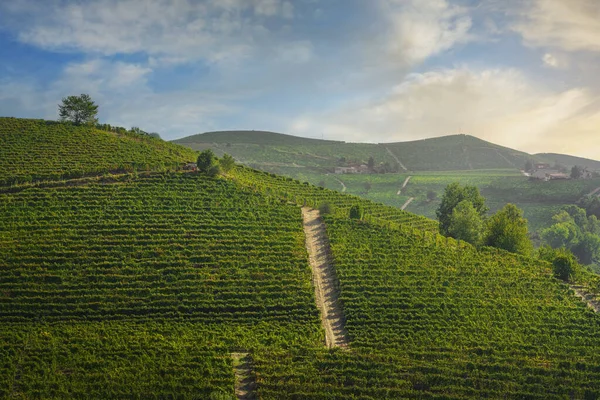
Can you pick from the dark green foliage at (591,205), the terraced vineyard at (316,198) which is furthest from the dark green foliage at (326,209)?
the dark green foliage at (591,205)

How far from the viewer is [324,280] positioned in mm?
40281

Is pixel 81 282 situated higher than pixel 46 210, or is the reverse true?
pixel 46 210

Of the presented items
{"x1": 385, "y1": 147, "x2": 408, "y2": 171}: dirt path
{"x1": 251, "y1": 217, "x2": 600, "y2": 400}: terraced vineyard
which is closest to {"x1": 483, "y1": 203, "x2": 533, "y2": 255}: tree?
{"x1": 251, "y1": 217, "x2": 600, "y2": 400}: terraced vineyard

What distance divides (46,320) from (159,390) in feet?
38.0

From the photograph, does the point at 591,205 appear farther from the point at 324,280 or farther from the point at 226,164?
the point at 324,280

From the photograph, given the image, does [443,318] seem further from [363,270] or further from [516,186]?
[516,186]

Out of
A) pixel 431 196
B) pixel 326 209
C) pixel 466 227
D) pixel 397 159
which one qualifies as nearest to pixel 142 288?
pixel 326 209

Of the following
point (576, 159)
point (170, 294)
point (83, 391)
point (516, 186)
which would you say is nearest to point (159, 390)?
point (83, 391)

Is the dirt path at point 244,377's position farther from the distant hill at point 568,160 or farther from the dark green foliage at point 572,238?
the distant hill at point 568,160

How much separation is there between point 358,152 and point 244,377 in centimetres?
12451

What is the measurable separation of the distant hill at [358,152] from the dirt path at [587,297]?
3531 inches

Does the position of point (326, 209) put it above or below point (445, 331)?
above

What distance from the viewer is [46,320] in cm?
3397

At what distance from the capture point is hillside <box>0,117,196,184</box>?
52578 millimetres
